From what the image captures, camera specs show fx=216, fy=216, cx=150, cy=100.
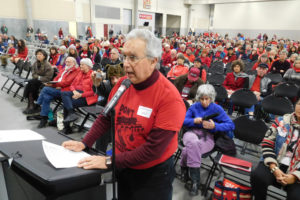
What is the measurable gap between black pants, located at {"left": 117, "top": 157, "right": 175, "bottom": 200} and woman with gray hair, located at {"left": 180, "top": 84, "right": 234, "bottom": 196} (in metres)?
1.35

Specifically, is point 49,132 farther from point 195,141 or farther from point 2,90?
point 2,90

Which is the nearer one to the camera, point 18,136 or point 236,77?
point 18,136

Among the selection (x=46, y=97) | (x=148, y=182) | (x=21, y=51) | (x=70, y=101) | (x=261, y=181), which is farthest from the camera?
(x=21, y=51)

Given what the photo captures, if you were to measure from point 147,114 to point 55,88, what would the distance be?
3814mm

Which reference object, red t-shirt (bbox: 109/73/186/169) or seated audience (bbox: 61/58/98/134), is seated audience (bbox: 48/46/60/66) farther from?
red t-shirt (bbox: 109/73/186/169)

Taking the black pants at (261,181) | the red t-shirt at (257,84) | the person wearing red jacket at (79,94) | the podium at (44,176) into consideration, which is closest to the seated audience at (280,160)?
the black pants at (261,181)

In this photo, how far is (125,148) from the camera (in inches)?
45.1

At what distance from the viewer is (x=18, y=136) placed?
124 cm

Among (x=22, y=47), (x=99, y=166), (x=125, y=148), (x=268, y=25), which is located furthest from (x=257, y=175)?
(x=268, y=25)

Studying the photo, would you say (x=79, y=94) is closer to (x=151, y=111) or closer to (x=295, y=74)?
(x=151, y=111)

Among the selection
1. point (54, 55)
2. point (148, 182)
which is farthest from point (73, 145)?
point (54, 55)

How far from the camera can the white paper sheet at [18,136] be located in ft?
3.88

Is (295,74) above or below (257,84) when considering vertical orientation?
above

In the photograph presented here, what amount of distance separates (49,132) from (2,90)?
626 cm
